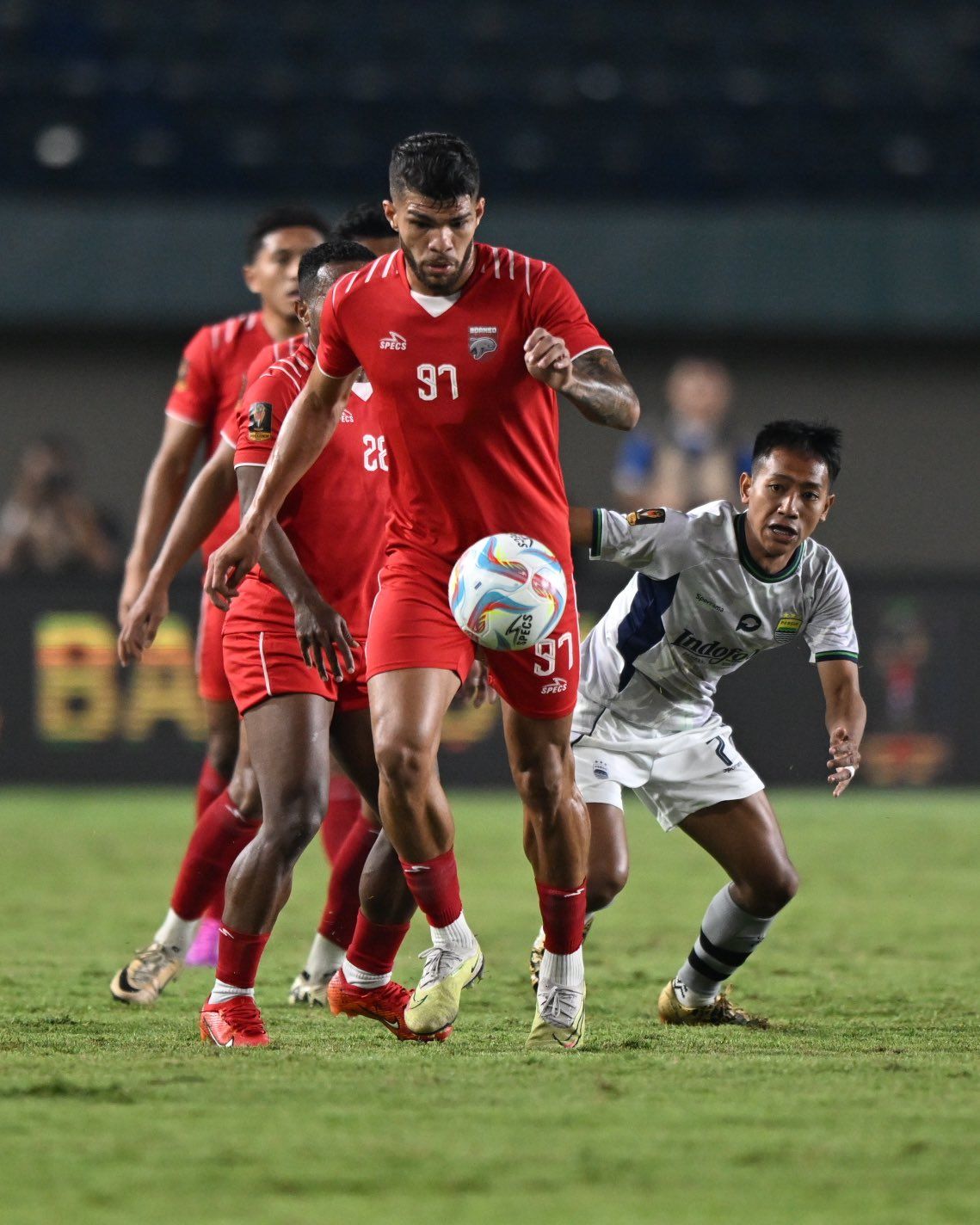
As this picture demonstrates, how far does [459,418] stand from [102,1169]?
216 centimetres

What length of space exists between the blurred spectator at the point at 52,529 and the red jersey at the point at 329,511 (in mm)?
7817

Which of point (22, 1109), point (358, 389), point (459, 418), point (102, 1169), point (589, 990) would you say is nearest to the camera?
point (102, 1169)

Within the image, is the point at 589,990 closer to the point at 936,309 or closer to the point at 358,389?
the point at 358,389

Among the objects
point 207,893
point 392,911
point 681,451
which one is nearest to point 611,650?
point 392,911

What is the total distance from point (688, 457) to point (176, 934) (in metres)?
7.27

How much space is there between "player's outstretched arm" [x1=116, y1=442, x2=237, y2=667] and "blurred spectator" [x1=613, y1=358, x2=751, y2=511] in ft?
21.8

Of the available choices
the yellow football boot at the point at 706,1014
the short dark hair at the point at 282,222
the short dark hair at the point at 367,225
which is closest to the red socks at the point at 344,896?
the yellow football boot at the point at 706,1014

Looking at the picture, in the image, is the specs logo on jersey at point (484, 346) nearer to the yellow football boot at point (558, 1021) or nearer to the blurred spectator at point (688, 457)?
the yellow football boot at point (558, 1021)

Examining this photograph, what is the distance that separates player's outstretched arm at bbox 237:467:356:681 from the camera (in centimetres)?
486

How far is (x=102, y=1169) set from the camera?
10.5 feet

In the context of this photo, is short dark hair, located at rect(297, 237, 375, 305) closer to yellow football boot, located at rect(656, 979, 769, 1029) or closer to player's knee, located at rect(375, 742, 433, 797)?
player's knee, located at rect(375, 742, 433, 797)

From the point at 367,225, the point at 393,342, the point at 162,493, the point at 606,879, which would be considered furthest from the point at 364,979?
the point at 367,225

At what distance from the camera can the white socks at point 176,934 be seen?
5992 mm

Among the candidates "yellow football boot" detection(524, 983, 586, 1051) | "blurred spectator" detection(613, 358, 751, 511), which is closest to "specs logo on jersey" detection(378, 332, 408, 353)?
"yellow football boot" detection(524, 983, 586, 1051)
